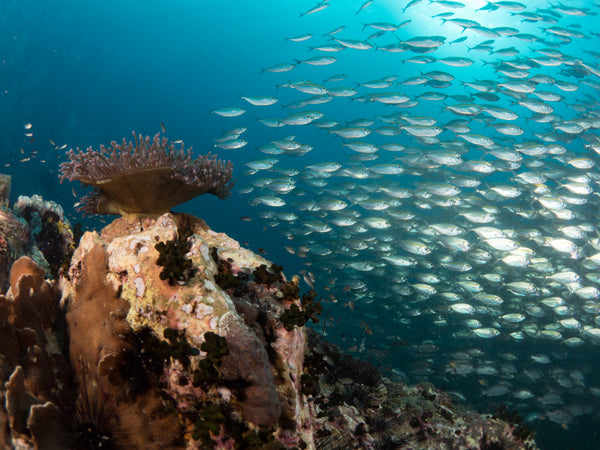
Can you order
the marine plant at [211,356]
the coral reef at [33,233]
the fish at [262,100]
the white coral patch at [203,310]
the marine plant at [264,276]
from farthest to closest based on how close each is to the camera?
the fish at [262,100] < the coral reef at [33,233] < the marine plant at [264,276] < the white coral patch at [203,310] < the marine plant at [211,356]

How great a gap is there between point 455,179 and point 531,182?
8.84ft

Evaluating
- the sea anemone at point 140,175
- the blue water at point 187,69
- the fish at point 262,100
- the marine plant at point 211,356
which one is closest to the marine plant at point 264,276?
the marine plant at point 211,356

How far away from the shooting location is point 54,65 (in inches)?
1976

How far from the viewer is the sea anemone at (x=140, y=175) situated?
4027 millimetres

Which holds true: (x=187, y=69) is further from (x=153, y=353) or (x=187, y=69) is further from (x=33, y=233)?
(x=153, y=353)

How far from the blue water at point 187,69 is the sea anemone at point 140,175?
2361 centimetres

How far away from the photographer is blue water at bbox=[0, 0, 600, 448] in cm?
4241

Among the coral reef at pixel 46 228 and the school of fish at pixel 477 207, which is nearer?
the coral reef at pixel 46 228

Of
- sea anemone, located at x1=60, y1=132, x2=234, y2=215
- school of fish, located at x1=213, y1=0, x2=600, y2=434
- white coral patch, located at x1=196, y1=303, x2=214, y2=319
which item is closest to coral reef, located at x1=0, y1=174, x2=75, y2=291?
sea anemone, located at x1=60, y1=132, x2=234, y2=215

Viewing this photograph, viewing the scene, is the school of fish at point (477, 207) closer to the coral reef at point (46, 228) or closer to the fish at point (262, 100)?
the fish at point (262, 100)

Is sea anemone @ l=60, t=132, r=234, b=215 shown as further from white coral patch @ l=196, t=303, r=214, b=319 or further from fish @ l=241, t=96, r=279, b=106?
fish @ l=241, t=96, r=279, b=106

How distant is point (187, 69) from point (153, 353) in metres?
74.0

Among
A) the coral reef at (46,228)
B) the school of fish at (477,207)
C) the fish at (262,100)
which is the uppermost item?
the fish at (262,100)

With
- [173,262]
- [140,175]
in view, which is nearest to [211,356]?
[173,262]
